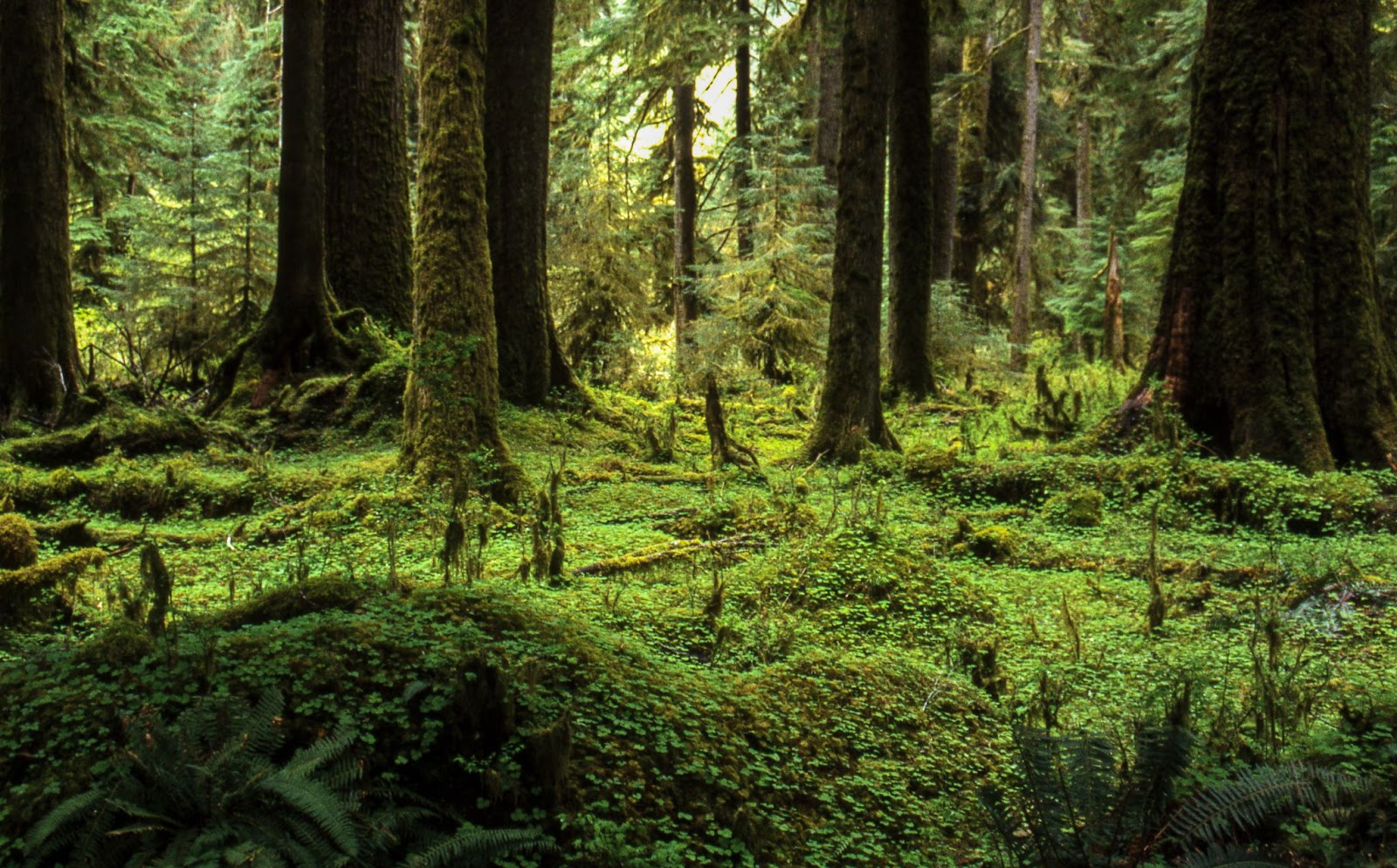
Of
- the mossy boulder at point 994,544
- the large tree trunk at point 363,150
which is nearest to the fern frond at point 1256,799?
the mossy boulder at point 994,544

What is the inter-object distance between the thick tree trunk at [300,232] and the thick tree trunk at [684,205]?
9917 millimetres

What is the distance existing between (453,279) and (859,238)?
4.84m

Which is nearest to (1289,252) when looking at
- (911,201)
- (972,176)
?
(911,201)

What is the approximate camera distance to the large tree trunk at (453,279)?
7.48 meters

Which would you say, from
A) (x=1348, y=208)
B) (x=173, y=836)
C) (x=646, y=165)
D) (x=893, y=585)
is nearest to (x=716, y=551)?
(x=893, y=585)

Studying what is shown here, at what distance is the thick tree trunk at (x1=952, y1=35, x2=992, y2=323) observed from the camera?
81.1 feet

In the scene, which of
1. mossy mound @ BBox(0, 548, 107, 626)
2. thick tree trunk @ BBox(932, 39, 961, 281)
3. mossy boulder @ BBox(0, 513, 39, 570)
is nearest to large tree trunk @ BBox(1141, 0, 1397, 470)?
mossy mound @ BBox(0, 548, 107, 626)

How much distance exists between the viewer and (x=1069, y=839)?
10.1 feet

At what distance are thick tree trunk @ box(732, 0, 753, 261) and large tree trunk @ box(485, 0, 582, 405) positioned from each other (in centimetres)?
671

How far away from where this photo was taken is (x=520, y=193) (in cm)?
1222

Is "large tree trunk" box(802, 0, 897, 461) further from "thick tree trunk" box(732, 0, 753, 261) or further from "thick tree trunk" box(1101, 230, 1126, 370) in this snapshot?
"thick tree trunk" box(1101, 230, 1126, 370)

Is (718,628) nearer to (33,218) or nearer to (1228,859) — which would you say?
(1228,859)

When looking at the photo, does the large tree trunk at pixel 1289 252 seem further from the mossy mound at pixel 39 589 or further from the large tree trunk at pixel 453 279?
the mossy mound at pixel 39 589

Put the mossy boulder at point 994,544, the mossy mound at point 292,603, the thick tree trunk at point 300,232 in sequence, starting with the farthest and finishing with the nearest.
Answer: the thick tree trunk at point 300,232, the mossy boulder at point 994,544, the mossy mound at point 292,603
